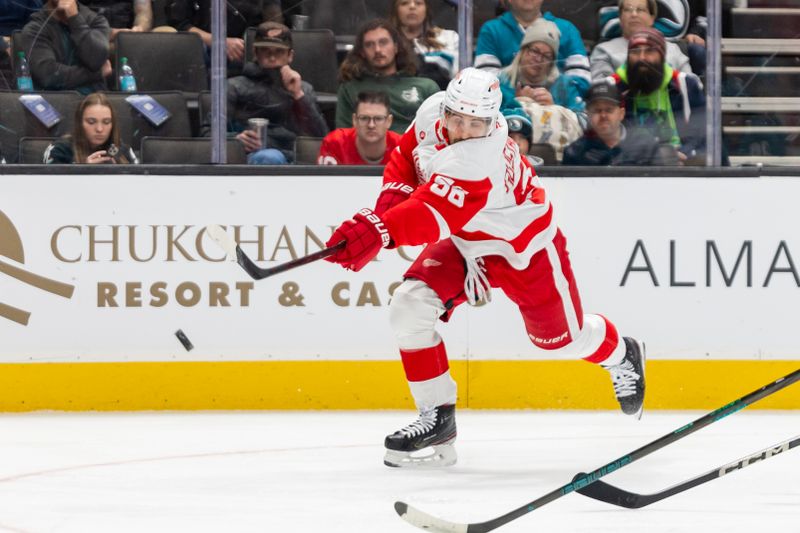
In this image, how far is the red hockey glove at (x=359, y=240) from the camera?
11.5 feet

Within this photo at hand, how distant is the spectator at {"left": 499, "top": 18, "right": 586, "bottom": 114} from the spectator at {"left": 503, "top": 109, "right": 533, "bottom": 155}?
3 centimetres

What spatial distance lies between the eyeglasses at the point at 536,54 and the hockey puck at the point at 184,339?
1.56m

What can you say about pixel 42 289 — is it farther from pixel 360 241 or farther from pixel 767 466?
pixel 767 466

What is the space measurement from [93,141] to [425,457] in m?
1.80

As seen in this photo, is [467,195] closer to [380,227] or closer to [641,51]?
[380,227]

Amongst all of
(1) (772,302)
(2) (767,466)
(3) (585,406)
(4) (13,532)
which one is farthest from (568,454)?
(4) (13,532)

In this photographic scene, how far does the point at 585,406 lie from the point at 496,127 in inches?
64.3

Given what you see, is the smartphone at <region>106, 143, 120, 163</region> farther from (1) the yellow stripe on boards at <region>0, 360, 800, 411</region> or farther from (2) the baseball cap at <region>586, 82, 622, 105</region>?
(2) the baseball cap at <region>586, 82, 622, 105</region>

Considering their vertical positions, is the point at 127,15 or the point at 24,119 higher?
the point at 127,15

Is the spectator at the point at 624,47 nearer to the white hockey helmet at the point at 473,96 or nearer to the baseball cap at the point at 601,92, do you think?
the baseball cap at the point at 601,92

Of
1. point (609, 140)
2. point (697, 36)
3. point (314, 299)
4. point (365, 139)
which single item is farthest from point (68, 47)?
point (697, 36)

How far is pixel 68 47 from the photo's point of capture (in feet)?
16.5

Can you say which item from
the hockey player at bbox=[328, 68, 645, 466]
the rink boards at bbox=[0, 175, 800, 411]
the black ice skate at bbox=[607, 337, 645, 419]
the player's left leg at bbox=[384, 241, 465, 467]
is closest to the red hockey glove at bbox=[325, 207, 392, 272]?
the hockey player at bbox=[328, 68, 645, 466]

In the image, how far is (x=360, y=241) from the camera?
3.51 m
